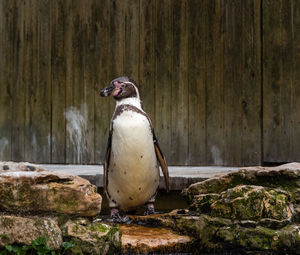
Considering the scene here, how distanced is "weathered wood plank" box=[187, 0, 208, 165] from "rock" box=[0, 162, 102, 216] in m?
3.10

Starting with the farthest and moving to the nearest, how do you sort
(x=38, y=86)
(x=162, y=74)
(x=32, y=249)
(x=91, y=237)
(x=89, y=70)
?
1. (x=38, y=86)
2. (x=89, y=70)
3. (x=162, y=74)
4. (x=91, y=237)
5. (x=32, y=249)

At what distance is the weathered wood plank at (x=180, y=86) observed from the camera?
6320 millimetres

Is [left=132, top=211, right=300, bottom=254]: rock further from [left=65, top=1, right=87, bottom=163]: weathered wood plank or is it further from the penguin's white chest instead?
[left=65, top=1, right=87, bottom=163]: weathered wood plank

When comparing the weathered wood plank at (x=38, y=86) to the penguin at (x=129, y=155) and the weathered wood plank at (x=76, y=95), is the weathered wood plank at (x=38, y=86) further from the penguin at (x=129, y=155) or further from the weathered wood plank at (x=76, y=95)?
the penguin at (x=129, y=155)

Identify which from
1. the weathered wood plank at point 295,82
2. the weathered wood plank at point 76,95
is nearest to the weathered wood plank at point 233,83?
the weathered wood plank at point 295,82

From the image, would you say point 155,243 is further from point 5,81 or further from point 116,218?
point 5,81

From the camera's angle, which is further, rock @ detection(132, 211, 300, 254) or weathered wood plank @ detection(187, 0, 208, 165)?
weathered wood plank @ detection(187, 0, 208, 165)

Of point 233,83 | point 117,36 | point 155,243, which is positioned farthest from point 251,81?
point 155,243

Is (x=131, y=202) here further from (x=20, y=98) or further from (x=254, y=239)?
(x=20, y=98)

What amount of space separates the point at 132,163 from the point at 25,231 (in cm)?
129

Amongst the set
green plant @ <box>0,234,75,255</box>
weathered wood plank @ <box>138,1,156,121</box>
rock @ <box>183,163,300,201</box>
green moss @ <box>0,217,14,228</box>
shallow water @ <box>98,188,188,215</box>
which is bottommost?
shallow water @ <box>98,188,188,215</box>

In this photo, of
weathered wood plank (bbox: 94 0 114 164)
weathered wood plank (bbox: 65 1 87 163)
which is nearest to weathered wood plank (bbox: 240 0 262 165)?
weathered wood plank (bbox: 94 0 114 164)

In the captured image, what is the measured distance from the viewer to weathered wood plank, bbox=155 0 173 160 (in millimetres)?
6340

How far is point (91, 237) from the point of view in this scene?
10.3 feet
